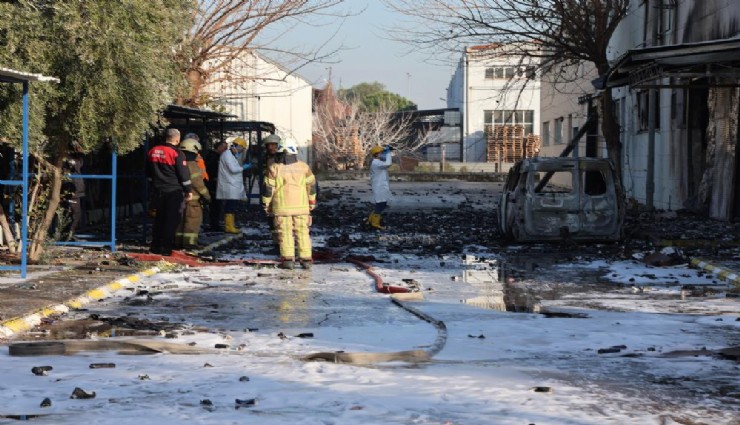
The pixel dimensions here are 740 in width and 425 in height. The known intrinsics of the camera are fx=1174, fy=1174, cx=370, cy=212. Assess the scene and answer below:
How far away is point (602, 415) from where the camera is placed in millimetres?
7168

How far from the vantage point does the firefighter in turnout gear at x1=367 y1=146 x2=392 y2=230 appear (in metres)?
24.8

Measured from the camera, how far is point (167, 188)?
17734 millimetres

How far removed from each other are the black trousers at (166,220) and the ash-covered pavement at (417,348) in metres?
1.29

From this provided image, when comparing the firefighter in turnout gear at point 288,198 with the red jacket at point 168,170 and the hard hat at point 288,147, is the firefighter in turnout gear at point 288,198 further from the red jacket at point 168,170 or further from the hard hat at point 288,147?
the red jacket at point 168,170

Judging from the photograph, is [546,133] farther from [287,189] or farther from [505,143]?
[287,189]

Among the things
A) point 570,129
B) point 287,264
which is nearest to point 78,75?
point 287,264

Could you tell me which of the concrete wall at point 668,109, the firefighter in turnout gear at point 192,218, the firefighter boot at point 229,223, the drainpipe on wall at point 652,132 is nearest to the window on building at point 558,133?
the concrete wall at point 668,109

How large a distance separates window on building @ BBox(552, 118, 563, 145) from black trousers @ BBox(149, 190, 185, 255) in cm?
3437

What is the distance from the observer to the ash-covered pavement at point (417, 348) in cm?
732

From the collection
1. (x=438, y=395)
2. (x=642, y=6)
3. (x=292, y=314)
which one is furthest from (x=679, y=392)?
(x=642, y=6)

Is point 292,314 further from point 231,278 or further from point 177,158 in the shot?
point 177,158

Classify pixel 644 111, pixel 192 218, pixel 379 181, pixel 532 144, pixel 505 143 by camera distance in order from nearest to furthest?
pixel 192 218, pixel 379 181, pixel 644 111, pixel 532 144, pixel 505 143

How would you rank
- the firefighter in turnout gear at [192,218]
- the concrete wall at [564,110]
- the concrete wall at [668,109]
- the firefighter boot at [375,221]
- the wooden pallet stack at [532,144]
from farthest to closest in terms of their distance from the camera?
the wooden pallet stack at [532,144] < the concrete wall at [564,110] < the concrete wall at [668,109] < the firefighter boot at [375,221] < the firefighter in turnout gear at [192,218]

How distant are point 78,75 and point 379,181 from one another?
10.2 m
